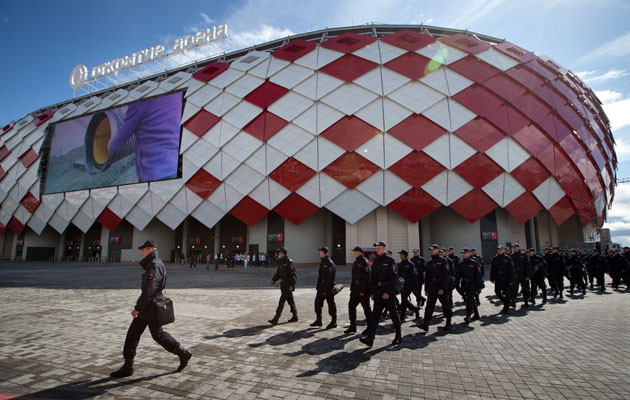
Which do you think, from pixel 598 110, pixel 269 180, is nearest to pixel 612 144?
pixel 598 110

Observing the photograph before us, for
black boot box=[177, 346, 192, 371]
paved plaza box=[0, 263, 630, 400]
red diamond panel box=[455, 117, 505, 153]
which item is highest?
red diamond panel box=[455, 117, 505, 153]

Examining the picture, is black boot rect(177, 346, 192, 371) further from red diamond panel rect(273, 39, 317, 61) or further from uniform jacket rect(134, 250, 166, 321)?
red diamond panel rect(273, 39, 317, 61)

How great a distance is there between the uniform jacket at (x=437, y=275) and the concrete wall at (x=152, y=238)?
34746 mm

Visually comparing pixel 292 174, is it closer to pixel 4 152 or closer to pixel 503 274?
pixel 503 274

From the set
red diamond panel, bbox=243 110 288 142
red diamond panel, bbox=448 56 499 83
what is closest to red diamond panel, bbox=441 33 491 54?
red diamond panel, bbox=448 56 499 83

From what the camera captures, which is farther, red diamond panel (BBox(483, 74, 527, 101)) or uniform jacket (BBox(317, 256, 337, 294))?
red diamond panel (BBox(483, 74, 527, 101))

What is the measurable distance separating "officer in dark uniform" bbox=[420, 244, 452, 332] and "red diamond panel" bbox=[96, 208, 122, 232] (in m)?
36.9

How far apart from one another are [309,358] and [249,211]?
2536cm

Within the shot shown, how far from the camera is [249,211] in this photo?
2906 cm

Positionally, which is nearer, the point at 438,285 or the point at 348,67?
the point at 438,285

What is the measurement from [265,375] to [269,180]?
25124 mm

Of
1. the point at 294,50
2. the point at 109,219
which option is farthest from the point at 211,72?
the point at 109,219

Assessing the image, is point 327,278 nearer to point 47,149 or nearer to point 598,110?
point 598,110

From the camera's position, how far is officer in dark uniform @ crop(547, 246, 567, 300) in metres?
10.6
